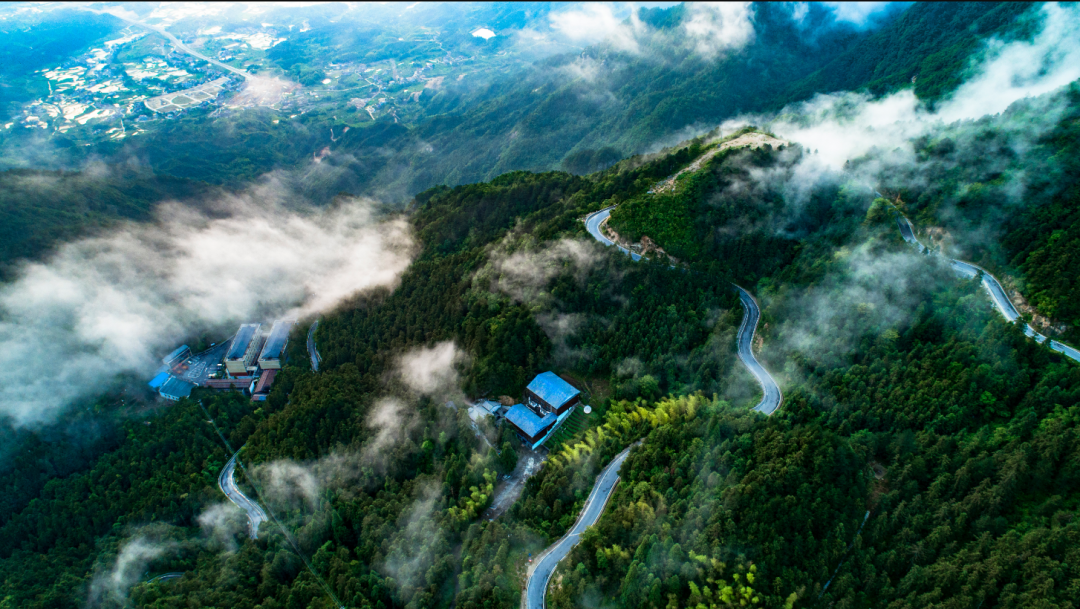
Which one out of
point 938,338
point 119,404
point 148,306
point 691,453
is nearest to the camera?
point 691,453

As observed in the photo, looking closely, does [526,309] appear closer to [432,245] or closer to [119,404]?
[432,245]

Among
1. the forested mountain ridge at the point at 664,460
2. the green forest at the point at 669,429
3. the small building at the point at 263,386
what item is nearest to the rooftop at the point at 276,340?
the small building at the point at 263,386

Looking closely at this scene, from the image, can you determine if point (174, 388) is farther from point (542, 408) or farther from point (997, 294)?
point (997, 294)

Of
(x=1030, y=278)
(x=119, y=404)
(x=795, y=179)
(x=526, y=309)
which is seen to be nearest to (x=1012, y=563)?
(x=1030, y=278)

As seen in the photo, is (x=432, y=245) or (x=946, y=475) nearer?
(x=946, y=475)

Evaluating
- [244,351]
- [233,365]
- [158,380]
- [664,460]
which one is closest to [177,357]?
[158,380]

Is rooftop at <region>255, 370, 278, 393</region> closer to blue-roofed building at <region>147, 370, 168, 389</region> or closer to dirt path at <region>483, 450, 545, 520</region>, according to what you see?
blue-roofed building at <region>147, 370, 168, 389</region>
